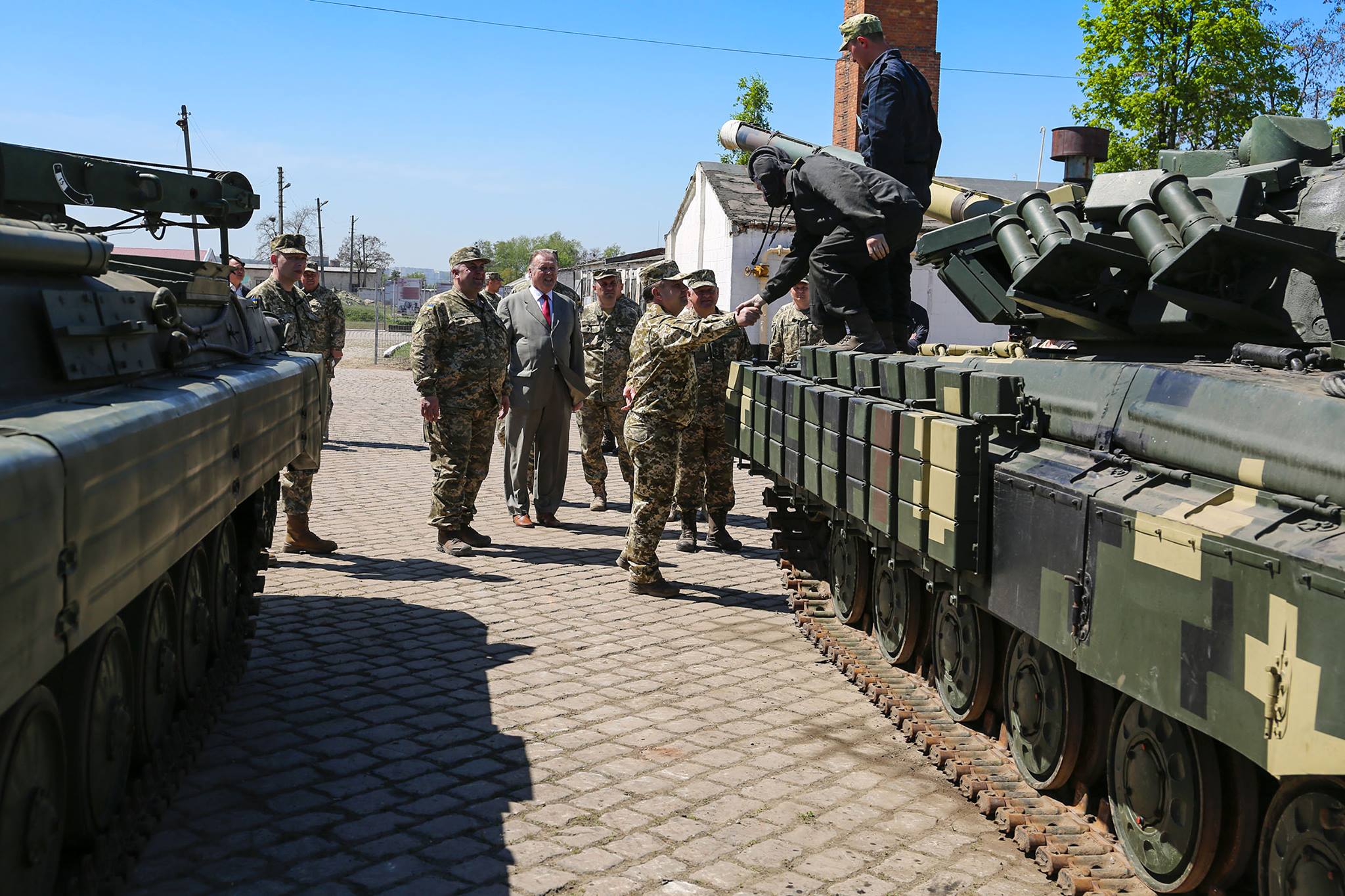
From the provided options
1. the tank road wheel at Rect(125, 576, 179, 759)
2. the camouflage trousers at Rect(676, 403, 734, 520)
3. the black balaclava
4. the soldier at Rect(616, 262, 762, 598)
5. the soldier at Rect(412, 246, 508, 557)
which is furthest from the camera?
the camouflage trousers at Rect(676, 403, 734, 520)

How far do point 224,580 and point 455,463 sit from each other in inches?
127

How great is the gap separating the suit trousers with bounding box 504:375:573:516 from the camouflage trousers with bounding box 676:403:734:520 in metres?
1.20

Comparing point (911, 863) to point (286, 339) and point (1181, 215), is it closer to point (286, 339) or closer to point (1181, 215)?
point (1181, 215)

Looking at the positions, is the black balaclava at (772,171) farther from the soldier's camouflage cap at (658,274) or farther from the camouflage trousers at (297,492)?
the camouflage trousers at (297,492)

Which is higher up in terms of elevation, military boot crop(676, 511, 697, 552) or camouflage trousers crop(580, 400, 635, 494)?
camouflage trousers crop(580, 400, 635, 494)

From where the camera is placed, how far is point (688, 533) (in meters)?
10.2

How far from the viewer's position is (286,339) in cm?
1152

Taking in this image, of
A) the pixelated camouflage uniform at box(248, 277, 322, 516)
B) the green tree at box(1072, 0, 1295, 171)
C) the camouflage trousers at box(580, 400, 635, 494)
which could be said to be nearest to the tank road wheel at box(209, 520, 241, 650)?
the pixelated camouflage uniform at box(248, 277, 322, 516)

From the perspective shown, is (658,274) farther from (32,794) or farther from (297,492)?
(32,794)

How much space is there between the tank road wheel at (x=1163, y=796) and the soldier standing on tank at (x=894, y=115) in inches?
140

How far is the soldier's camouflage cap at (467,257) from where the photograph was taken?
9828 millimetres

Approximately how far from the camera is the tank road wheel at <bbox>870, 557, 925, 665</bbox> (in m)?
6.61

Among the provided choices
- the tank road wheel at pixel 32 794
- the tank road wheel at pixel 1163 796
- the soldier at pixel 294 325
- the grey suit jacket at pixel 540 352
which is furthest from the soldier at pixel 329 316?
the tank road wheel at pixel 1163 796

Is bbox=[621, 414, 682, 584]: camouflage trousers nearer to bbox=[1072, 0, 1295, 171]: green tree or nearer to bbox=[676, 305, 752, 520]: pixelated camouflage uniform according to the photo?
bbox=[676, 305, 752, 520]: pixelated camouflage uniform
